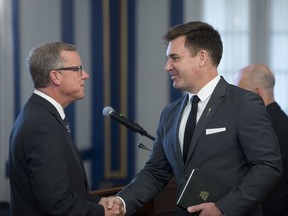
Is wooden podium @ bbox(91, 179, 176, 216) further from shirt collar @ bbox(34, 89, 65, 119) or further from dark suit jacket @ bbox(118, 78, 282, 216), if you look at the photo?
shirt collar @ bbox(34, 89, 65, 119)

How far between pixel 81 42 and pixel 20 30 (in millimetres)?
851

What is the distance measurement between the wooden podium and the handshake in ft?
0.48

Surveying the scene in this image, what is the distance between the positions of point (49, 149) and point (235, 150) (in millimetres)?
773

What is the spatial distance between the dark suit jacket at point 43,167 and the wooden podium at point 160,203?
46cm

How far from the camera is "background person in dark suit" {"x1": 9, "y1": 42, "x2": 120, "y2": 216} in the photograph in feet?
7.06

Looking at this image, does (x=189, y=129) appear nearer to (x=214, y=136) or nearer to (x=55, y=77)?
(x=214, y=136)

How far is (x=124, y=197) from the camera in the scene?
261cm

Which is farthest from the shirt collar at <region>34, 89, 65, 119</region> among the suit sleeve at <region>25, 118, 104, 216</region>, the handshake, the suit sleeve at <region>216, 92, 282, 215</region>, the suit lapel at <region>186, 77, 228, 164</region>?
the suit sleeve at <region>216, 92, 282, 215</region>

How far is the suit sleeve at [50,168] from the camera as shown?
7.01ft

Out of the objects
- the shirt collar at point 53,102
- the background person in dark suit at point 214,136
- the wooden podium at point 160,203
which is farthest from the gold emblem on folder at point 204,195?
the shirt collar at point 53,102

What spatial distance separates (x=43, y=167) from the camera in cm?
213

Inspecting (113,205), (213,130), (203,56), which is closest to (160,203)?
(113,205)

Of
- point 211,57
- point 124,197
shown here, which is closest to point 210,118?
point 211,57

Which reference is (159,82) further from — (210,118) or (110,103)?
(210,118)
